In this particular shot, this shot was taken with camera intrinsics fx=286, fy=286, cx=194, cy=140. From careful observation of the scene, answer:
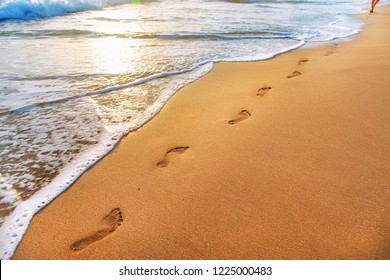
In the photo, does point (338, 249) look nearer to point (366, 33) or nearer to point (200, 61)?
point (200, 61)

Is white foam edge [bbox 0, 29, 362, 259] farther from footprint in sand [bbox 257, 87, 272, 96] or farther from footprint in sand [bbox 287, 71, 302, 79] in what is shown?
footprint in sand [bbox 287, 71, 302, 79]

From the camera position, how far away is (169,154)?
7.85 feet

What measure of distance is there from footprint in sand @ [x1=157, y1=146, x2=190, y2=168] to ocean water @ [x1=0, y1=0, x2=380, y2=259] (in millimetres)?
530

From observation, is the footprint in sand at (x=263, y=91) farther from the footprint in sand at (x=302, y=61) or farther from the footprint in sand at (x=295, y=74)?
the footprint in sand at (x=302, y=61)

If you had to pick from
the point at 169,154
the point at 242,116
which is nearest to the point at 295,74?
the point at 242,116

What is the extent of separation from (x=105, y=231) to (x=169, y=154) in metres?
0.87

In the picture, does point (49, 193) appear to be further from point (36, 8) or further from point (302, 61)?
point (36, 8)

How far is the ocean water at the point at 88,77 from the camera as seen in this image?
7.35 ft

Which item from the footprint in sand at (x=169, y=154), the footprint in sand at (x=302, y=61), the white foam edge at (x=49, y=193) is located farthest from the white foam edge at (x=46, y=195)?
the footprint in sand at (x=302, y=61)

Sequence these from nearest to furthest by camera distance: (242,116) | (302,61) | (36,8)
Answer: (242,116)
(302,61)
(36,8)

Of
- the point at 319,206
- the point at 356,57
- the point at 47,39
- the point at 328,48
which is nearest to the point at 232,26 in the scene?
the point at 328,48

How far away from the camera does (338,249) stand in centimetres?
146

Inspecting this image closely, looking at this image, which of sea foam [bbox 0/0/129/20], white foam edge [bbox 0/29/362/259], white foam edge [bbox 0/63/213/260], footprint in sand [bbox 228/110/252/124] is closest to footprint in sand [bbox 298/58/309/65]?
footprint in sand [bbox 228/110/252/124]

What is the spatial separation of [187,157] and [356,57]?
12.7 ft
